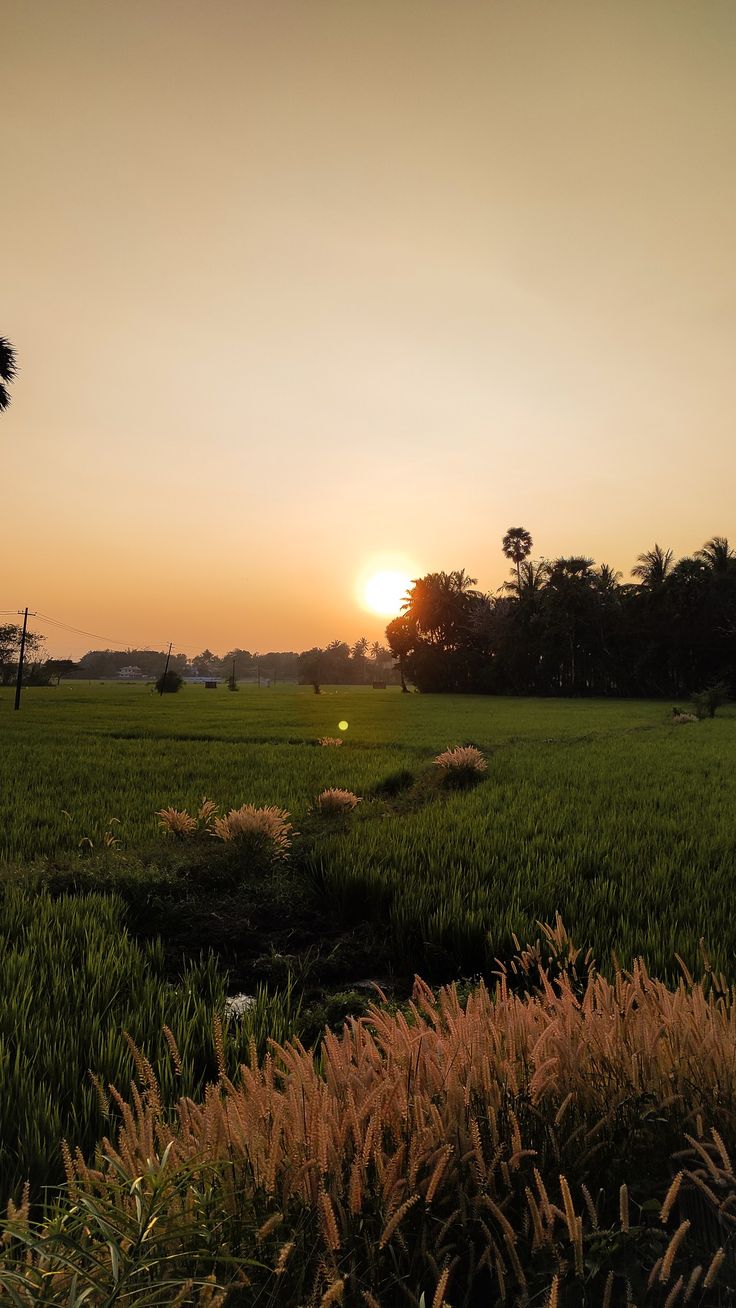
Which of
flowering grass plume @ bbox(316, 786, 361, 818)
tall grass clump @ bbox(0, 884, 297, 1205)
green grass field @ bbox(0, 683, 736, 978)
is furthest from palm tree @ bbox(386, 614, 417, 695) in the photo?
tall grass clump @ bbox(0, 884, 297, 1205)

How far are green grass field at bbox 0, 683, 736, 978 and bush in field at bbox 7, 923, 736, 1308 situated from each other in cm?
222

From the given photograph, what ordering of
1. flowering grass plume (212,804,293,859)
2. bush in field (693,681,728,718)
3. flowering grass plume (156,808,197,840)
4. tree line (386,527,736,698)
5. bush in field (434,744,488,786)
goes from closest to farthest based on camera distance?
flowering grass plume (212,804,293,859), flowering grass plume (156,808,197,840), bush in field (434,744,488,786), bush in field (693,681,728,718), tree line (386,527,736,698)

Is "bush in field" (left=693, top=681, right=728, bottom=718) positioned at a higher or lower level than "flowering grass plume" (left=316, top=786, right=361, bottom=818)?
higher

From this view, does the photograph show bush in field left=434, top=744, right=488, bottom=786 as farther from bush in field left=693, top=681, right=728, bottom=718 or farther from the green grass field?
bush in field left=693, top=681, right=728, bottom=718

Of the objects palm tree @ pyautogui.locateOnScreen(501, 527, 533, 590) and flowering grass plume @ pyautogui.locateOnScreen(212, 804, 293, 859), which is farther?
palm tree @ pyautogui.locateOnScreen(501, 527, 533, 590)

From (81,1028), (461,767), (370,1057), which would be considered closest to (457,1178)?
(370,1057)

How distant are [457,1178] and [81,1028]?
6.66 ft

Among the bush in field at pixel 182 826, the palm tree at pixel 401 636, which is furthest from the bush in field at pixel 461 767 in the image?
the palm tree at pixel 401 636

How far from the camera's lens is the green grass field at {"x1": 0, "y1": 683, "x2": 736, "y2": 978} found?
415 cm

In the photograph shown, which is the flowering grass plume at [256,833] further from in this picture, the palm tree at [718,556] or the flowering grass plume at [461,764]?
the palm tree at [718,556]

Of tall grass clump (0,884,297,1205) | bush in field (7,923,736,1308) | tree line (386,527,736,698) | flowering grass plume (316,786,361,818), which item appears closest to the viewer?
bush in field (7,923,736,1308)

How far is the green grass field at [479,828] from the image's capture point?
4.15 metres

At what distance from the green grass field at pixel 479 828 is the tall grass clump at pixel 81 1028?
152cm

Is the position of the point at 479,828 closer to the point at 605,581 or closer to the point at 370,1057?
the point at 370,1057
